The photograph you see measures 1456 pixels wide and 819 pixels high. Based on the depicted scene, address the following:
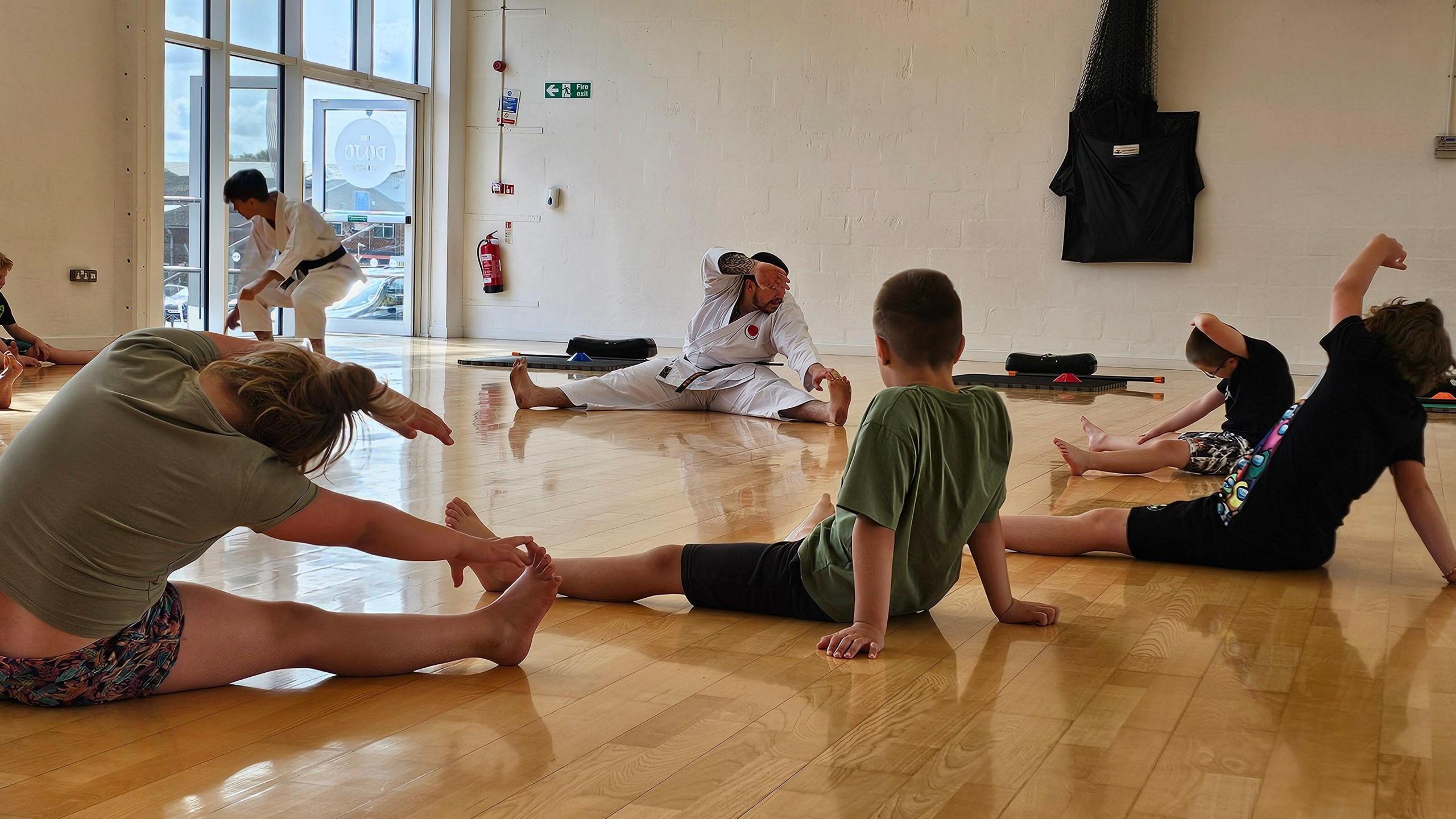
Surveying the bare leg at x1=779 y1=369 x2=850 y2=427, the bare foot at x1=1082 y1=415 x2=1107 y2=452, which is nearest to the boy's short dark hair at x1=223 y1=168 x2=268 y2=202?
the bare leg at x1=779 y1=369 x2=850 y2=427

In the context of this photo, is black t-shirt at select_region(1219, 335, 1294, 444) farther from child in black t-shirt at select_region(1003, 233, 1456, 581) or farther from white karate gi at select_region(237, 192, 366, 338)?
white karate gi at select_region(237, 192, 366, 338)

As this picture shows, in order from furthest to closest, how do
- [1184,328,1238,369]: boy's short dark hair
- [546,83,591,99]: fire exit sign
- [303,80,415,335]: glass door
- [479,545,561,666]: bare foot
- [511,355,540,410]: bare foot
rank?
[546,83,591,99]: fire exit sign, [303,80,415,335]: glass door, [511,355,540,410]: bare foot, [1184,328,1238,369]: boy's short dark hair, [479,545,561,666]: bare foot

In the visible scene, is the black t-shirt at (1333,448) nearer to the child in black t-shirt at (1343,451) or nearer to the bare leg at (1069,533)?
the child in black t-shirt at (1343,451)

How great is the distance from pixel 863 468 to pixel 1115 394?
6649mm

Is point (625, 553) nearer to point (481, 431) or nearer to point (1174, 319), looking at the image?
point (481, 431)

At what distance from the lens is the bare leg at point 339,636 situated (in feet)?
5.89

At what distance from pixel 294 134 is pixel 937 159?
5535 mm

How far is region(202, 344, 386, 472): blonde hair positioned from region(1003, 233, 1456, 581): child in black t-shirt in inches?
77.9

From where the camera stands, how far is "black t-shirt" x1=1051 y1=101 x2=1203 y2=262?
409 inches

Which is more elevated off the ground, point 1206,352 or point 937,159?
point 937,159

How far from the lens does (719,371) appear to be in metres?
6.32

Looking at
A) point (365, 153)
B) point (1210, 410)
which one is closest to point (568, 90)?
point (365, 153)

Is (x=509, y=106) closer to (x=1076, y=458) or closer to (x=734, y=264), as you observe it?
(x=734, y=264)

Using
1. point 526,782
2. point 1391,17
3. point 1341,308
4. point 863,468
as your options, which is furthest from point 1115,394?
point 526,782
